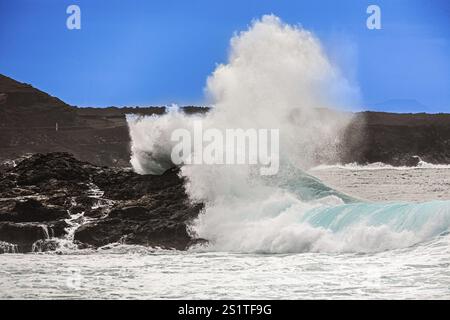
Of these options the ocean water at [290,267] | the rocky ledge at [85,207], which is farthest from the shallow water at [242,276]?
the rocky ledge at [85,207]

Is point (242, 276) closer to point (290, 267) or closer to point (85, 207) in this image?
point (290, 267)

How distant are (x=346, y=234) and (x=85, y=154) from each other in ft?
24.1

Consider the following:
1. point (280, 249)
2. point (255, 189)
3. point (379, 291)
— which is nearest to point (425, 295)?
point (379, 291)

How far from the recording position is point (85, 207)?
11.3 metres

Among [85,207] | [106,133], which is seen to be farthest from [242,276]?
[106,133]

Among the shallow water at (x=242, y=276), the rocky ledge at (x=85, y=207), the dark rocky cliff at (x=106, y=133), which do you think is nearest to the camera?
the shallow water at (x=242, y=276)

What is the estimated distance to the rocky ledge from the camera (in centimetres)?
1023

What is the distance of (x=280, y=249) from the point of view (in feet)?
29.8

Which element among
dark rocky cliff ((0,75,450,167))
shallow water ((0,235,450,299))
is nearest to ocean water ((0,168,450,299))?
shallow water ((0,235,450,299))

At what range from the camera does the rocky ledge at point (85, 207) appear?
33.6 feet

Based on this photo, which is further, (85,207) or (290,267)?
(85,207)

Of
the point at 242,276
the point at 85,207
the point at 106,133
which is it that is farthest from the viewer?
the point at 106,133

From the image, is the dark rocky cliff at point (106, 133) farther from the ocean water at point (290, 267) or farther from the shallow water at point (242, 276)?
the shallow water at point (242, 276)

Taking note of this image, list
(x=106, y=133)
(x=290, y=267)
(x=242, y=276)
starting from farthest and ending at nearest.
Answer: (x=106, y=133), (x=290, y=267), (x=242, y=276)
